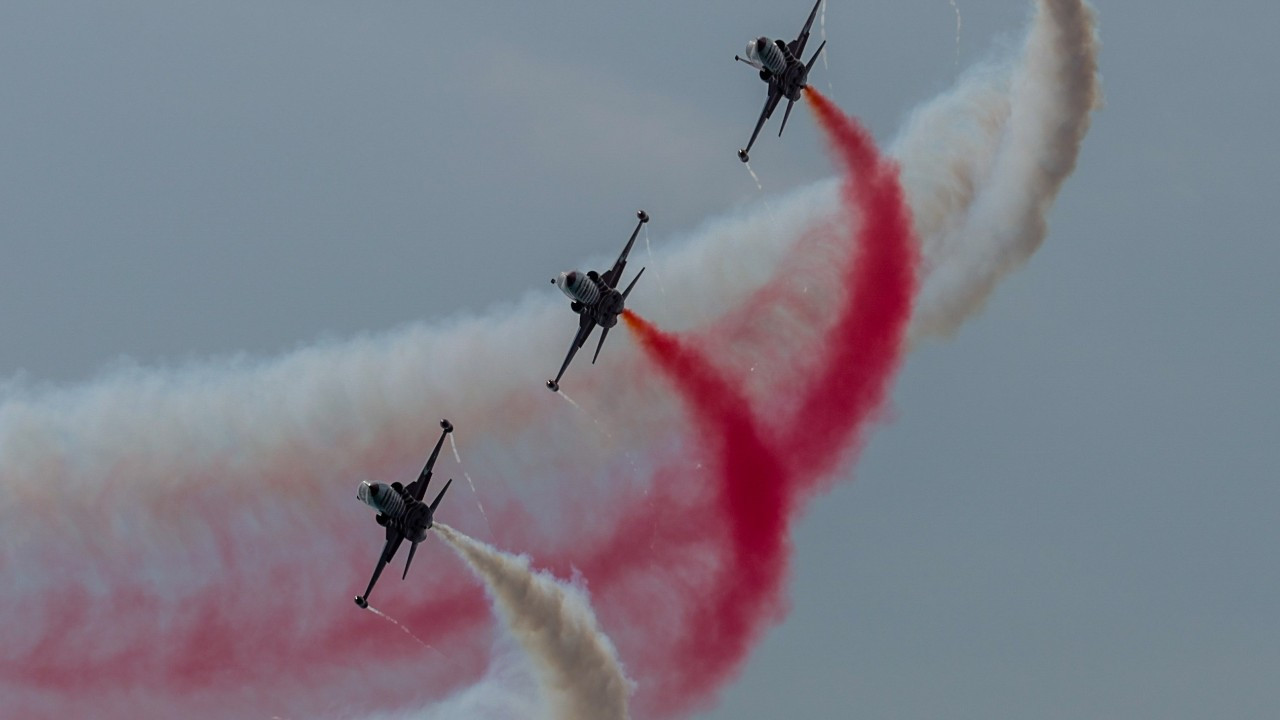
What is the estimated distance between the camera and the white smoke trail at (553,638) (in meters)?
100

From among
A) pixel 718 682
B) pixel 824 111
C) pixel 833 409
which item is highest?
pixel 824 111

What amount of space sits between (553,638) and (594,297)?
508 inches

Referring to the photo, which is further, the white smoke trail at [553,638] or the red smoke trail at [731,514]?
the red smoke trail at [731,514]

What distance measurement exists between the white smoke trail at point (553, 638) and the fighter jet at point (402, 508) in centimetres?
194

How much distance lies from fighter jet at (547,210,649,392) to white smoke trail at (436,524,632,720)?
8.83 meters

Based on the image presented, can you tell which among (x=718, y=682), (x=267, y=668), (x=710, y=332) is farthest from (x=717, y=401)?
(x=267, y=668)

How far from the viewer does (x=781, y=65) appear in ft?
345

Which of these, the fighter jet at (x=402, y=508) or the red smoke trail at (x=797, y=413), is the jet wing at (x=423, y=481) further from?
the red smoke trail at (x=797, y=413)

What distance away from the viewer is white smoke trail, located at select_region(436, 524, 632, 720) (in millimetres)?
100062

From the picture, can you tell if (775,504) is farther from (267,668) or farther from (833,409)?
(267,668)

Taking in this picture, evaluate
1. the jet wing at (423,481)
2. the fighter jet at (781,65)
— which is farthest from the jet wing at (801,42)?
the jet wing at (423,481)

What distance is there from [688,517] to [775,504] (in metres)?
3.49

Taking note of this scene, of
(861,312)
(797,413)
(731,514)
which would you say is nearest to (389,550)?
(731,514)

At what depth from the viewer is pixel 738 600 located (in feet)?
344
